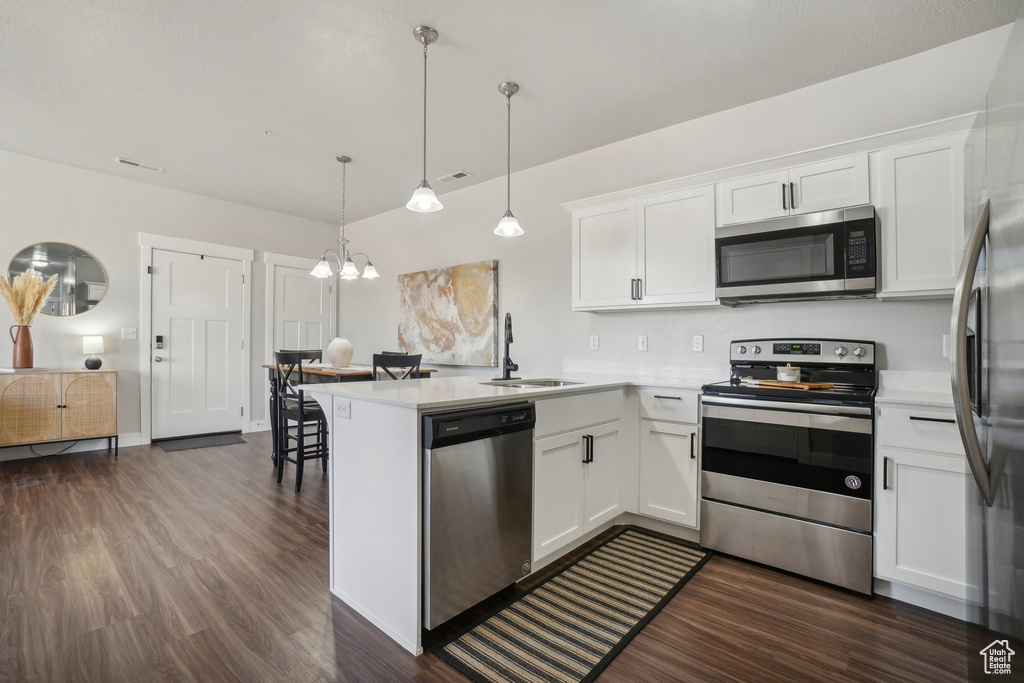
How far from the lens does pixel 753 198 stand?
2.64m

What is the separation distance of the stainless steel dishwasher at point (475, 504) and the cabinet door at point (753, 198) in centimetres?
171

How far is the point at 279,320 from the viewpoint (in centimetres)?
584

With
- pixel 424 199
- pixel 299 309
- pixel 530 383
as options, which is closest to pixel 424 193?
pixel 424 199

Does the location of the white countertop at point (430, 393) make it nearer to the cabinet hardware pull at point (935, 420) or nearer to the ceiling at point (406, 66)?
the cabinet hardware pull at point (935, 420)

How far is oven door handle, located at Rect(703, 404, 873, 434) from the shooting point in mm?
2107

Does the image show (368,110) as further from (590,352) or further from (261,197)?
(261,197)

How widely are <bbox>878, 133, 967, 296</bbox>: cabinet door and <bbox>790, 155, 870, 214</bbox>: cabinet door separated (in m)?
0.09

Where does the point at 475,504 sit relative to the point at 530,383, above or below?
below

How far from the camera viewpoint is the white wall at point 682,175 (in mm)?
2434

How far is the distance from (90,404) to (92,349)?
0.56 m

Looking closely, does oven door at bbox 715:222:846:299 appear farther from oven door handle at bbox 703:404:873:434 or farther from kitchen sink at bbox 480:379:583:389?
kitchen sink at bbox 480:379:583:389

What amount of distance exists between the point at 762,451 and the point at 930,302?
3.77 ft

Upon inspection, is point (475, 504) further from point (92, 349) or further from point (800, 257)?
point (92, 349)

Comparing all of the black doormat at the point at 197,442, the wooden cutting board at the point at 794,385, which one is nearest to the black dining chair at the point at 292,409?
the black doormat at the point at 197,442
